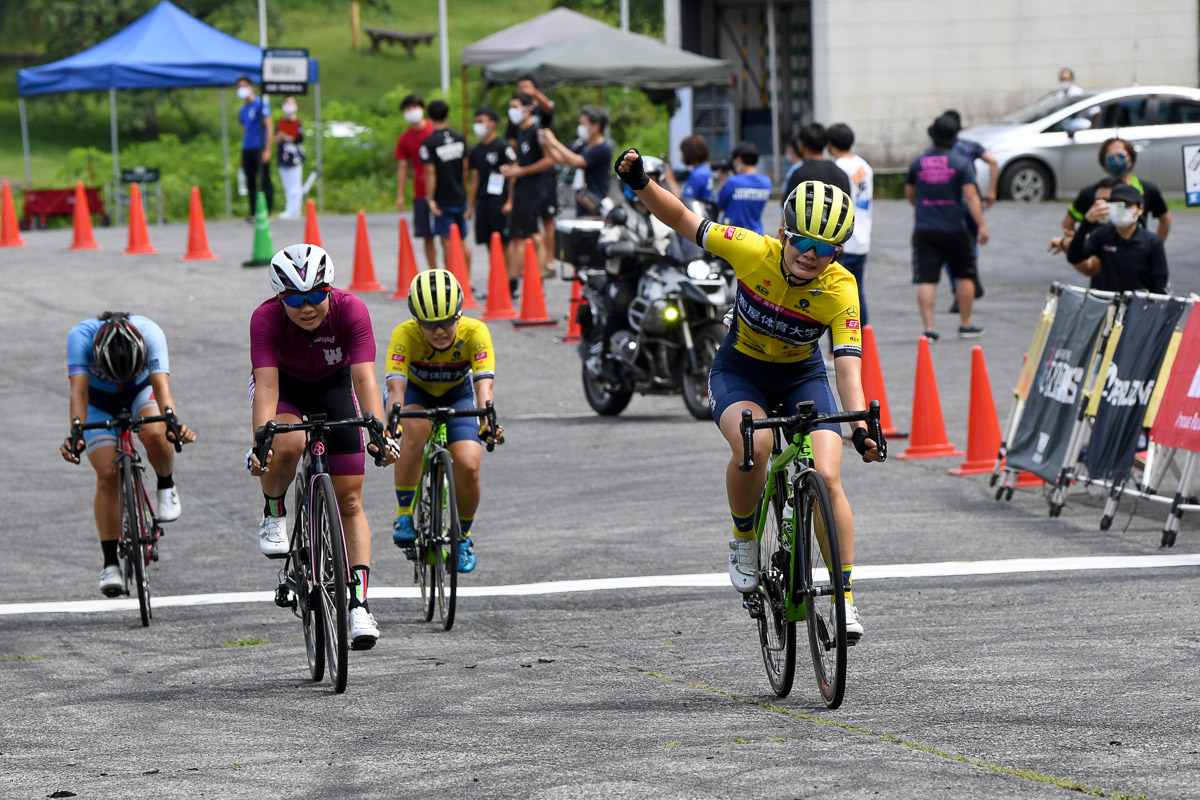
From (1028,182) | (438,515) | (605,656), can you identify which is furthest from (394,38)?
(605,656)

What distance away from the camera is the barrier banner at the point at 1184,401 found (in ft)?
33.8

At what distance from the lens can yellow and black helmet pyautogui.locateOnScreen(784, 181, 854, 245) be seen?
6.89 metres

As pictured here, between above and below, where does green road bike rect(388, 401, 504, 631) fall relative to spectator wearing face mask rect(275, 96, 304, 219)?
below

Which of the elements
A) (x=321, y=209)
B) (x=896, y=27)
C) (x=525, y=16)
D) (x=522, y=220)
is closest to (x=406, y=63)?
(x=525, y=16)

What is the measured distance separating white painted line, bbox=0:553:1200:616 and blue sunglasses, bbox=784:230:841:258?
10.2 feet

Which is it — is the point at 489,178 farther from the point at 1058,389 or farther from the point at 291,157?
the point at 291,157

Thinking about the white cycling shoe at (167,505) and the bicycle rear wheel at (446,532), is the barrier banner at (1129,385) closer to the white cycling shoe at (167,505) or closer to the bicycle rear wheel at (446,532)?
the bicycle rear wheel at (446,532)

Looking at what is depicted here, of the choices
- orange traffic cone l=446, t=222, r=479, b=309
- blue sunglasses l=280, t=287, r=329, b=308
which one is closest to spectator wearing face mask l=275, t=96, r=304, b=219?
orange traffic cone l=446, t=222, r=479, b=309

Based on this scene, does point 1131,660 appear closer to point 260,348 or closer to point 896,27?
point 260,348

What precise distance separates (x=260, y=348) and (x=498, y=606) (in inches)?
88.7

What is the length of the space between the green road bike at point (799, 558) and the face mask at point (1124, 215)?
6324 mm

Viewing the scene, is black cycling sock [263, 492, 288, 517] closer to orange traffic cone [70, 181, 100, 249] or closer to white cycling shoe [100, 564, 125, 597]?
white cycling shoe [100, 564, 125, 597]

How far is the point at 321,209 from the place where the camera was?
3772cm

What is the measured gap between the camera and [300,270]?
7602 mm
